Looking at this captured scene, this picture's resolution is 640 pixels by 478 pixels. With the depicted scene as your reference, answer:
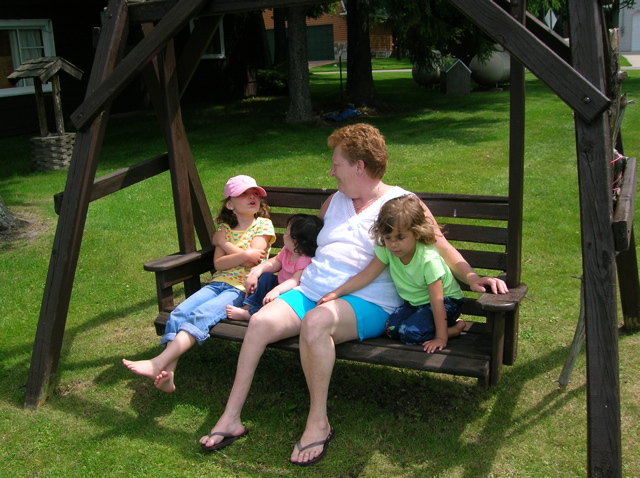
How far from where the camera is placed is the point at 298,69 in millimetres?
12461

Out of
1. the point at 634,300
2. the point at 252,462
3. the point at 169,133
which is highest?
the point at 169,133

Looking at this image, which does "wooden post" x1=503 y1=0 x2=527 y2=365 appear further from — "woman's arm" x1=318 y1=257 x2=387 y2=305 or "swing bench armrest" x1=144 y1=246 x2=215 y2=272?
"swing bench armrest" x1=144 y1=246 x2=215 y2=272

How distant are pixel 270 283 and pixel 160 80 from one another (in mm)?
1411

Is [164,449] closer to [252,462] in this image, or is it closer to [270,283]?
[252,462]

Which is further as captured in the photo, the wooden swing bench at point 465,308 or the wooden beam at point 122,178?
the wooden beam at point 122,178

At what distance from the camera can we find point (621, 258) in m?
3.91

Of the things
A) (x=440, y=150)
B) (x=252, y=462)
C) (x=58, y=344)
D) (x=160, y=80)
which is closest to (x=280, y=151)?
(x=440, y=150)

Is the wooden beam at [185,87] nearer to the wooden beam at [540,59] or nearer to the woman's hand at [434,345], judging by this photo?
the wooden beam at [540,59]

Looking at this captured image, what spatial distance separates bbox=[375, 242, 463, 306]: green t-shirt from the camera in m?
3.30

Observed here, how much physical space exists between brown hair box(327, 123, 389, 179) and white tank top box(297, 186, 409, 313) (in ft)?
0.61

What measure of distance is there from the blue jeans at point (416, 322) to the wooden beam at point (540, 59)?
1.12 m

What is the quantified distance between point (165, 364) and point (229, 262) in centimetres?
72

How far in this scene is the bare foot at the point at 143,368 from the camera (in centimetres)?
344

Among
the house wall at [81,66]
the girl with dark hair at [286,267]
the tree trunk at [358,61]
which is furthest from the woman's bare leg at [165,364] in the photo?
the tree trunk at [358,61]
